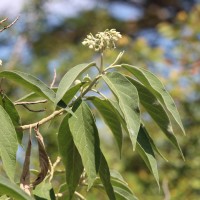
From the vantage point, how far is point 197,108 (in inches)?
204

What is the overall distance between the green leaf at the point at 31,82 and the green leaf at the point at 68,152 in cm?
9

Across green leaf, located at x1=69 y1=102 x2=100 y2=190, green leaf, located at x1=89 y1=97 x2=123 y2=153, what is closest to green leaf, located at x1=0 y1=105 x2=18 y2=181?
green leaf, located at x1=69 y1=102 x2=100 y2=190

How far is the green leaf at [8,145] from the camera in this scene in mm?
1077

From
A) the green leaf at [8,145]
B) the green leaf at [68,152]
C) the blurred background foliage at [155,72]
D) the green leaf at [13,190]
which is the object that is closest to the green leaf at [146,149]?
the green leaf at [68,152]

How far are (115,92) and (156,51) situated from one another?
4.45 m

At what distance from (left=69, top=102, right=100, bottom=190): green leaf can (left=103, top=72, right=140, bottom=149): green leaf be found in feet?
0.26

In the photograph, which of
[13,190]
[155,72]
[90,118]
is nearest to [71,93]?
[90,118]

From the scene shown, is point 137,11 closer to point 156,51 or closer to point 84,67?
point 156,51

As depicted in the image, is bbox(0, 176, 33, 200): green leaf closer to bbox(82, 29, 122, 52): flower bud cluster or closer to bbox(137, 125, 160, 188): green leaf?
bbox(137, 125, 160, 188): green leaf

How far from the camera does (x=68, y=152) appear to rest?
4.18 feet

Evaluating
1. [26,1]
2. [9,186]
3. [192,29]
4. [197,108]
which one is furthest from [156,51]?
[9,186]

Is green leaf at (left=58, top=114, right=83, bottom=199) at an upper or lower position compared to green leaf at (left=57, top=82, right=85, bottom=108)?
lower

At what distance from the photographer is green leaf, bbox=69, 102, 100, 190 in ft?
3.88

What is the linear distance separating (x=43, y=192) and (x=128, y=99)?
0.24 metres
